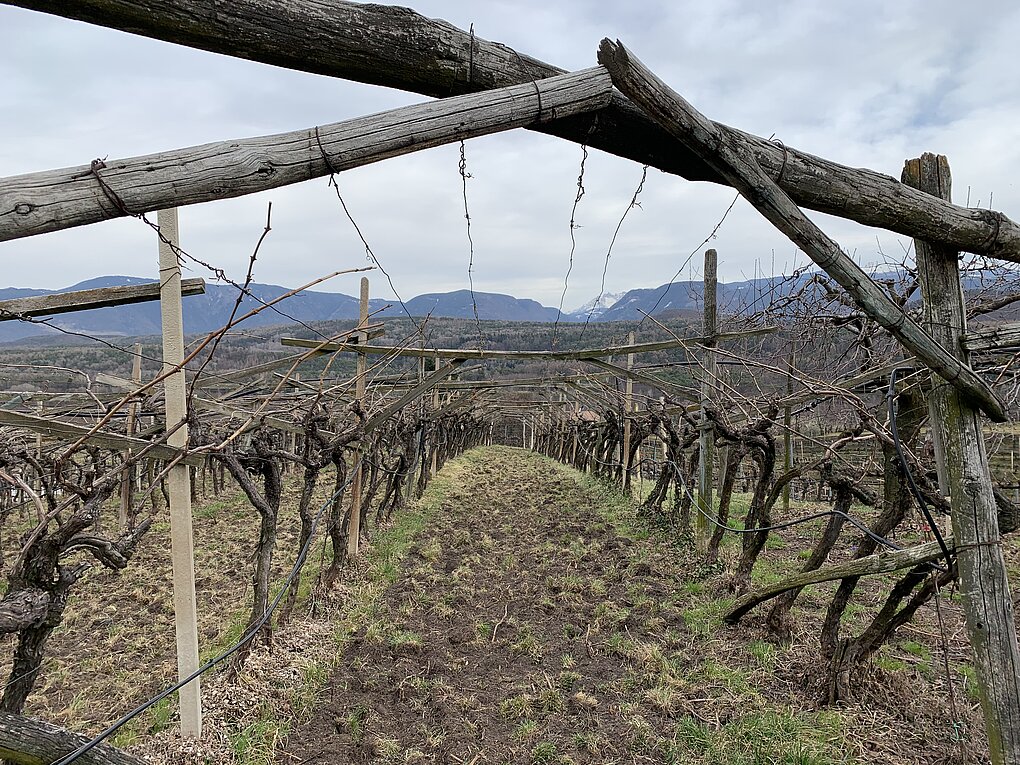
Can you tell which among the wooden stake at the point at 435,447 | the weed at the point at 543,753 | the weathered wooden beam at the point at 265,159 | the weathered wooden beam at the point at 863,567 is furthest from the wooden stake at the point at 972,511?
the wooden stake at the point at 435,447

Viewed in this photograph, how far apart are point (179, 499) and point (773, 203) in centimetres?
319

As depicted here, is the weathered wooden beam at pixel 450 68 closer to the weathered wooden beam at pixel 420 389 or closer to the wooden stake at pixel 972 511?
the wooden stake at pixel 972 511

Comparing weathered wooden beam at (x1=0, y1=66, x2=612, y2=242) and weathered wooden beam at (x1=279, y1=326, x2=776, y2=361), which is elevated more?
weathered wooden beam at (x1=0, y1=66, x2=612, y2=242)

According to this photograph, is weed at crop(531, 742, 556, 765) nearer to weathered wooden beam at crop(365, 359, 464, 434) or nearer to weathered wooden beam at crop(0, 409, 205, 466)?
weathered wooden beam at crop(0, 409, 205, 466)

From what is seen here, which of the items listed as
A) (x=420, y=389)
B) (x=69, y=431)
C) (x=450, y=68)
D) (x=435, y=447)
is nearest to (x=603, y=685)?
(x=420, y=389)

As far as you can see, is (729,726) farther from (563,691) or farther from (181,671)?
(181,671)

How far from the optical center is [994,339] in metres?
2.11

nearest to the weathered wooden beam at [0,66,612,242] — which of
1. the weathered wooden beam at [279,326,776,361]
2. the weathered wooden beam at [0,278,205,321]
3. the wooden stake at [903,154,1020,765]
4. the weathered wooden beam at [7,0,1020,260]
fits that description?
the weathered wooden beam at [7,0,1020,260]

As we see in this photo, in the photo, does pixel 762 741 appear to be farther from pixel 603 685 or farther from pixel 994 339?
pixel 994 339

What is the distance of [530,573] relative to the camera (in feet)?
23.3

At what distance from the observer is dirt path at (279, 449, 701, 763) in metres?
3.58

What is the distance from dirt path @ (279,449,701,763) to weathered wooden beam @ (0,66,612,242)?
135 inches

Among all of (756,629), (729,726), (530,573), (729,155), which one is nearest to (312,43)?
(729,155)

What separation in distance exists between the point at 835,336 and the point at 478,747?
4690 mm
